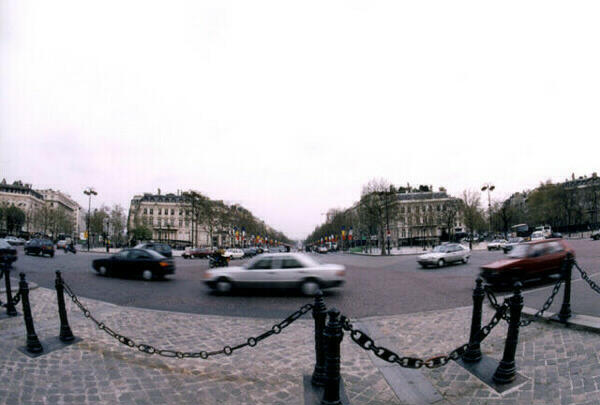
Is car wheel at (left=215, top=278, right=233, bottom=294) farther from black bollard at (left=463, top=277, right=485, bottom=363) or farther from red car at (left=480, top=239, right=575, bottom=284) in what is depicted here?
red car at (left=480, top=239, right=575, bottom=284)

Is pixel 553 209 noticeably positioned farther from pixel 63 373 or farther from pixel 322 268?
pixel 63 373

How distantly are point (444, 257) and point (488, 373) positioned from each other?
1785cm

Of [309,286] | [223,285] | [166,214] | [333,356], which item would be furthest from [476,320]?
[166,214]

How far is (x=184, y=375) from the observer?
4.32 metres

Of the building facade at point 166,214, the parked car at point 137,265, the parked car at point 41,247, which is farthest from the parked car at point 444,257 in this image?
the building facade at point 166,214

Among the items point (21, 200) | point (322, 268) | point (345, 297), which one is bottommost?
point (345, 297)

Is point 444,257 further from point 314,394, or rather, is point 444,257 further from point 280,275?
point 314,394

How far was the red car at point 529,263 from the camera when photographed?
35.6ft

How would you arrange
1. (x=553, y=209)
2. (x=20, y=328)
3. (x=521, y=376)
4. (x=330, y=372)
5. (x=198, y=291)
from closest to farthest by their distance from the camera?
(x=330, y=372) → (x=521, y=376) → (x=20, y=328) → (x=198, y=291) → (x=553, y=209)

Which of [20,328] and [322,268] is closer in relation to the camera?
[20,328]

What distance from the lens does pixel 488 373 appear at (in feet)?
14.0

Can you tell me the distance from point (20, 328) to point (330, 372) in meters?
6.48

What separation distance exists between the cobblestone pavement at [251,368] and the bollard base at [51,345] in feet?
0.40

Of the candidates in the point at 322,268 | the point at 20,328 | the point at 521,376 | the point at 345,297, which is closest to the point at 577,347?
the point at 521,376
